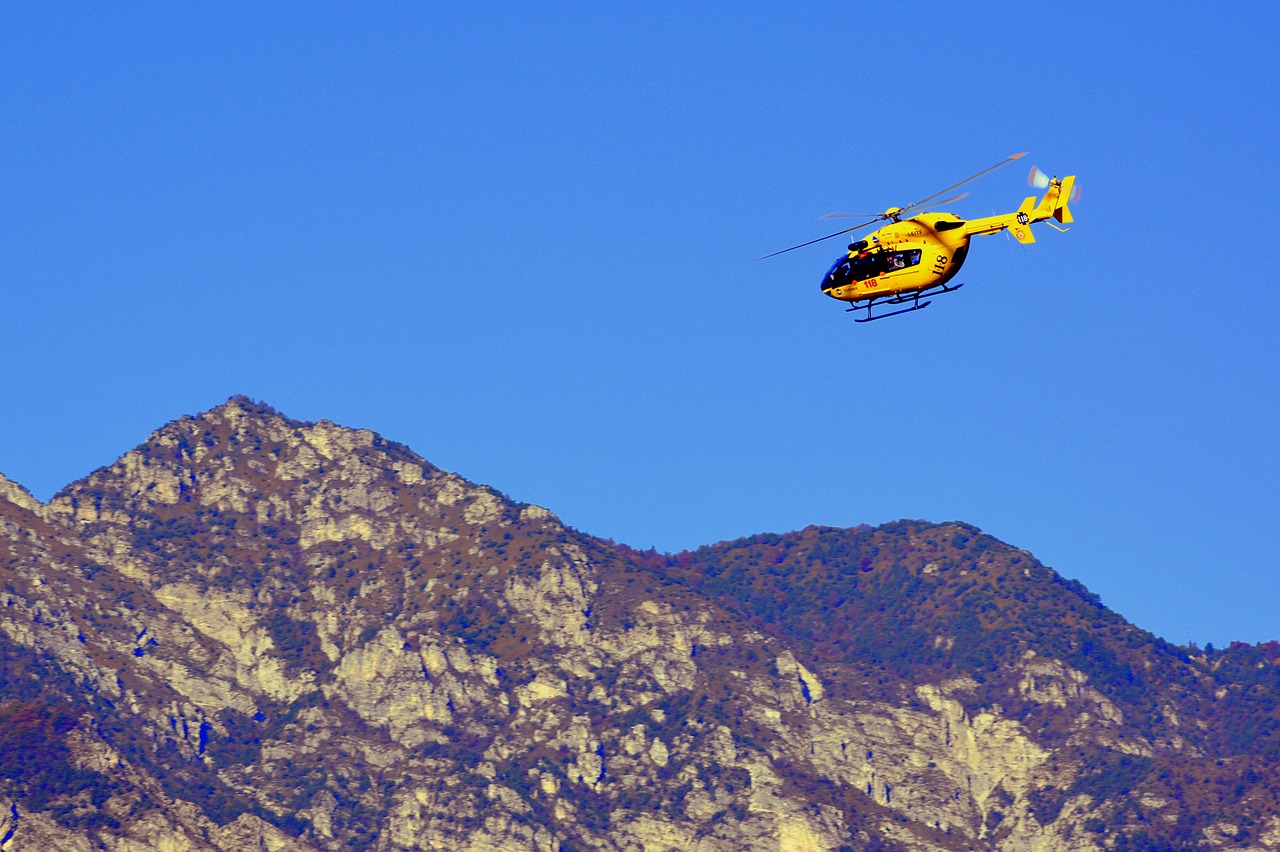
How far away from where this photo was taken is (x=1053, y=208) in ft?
441

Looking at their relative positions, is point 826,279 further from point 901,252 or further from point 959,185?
point 959,185

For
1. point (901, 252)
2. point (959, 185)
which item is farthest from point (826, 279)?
point (959, 185)

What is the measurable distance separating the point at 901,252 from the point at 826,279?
16.7ft

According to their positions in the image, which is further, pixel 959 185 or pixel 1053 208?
pixel 1053 208

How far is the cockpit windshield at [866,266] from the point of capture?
13200cm

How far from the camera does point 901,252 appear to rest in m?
132

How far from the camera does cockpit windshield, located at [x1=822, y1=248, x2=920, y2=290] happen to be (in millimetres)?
132000

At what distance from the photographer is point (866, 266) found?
133250 mm

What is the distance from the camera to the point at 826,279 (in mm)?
135375

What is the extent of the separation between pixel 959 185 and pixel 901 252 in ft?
40.7

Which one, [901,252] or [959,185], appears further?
[901,252]

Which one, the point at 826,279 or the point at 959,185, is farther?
the point at 826,279
